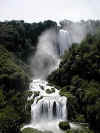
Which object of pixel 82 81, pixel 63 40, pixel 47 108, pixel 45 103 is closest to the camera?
pixel 47 108

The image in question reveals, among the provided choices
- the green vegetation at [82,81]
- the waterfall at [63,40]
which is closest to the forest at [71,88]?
the green vegetation at [82,81]

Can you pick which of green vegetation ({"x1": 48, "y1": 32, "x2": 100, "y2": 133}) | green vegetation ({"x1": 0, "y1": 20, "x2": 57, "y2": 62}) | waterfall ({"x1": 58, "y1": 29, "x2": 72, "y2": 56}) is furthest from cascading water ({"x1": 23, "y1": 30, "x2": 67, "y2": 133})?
waterfall ({"x1": 58, "y1": 29, "x2": 72, "y2": 56})

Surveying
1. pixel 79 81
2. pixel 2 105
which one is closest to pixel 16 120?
pixel 2 105

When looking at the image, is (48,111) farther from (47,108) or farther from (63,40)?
(63,40)

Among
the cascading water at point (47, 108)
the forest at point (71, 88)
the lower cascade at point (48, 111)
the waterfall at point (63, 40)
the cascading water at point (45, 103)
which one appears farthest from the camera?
the waterfall at point (63, 40)

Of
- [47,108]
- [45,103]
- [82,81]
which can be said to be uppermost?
[82,81]

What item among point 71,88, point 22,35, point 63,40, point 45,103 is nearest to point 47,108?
point 45,103

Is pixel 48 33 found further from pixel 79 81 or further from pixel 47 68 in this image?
pixel 79 81

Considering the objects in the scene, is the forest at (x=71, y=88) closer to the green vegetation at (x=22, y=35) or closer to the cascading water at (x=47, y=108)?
the cascading water at (x=47, y=108)
